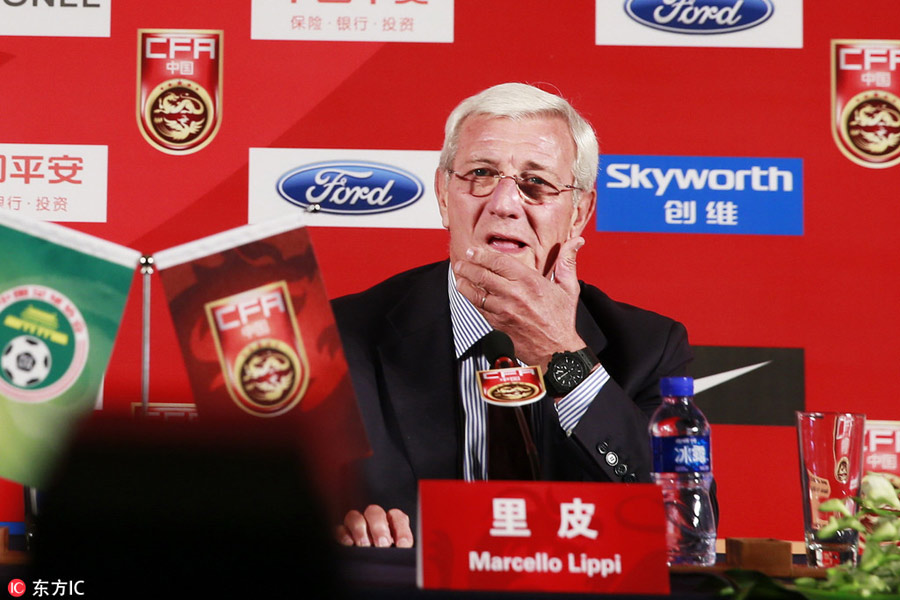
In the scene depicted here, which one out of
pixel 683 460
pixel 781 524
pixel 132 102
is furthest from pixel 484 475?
pixel 132 102

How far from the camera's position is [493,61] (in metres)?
2.18

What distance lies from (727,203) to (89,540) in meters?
1.76

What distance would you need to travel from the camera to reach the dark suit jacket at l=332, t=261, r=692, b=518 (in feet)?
4.58

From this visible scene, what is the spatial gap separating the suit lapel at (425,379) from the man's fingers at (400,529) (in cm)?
34

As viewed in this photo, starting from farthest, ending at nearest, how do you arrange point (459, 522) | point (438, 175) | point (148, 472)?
point (438, 175) → point (459, 522) → point (148, 472)

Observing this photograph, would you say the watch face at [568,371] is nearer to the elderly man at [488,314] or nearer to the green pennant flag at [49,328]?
the elderly man at [488,314]

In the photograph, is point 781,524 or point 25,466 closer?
point 25,466

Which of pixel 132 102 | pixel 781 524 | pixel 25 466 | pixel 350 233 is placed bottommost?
pixel 781 524

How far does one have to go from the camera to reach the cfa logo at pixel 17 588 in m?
0.79

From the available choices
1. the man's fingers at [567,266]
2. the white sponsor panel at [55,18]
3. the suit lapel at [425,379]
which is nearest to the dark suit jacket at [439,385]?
the suit lapel at [425,379]

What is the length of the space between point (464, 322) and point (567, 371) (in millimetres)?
389

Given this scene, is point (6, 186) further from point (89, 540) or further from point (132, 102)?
point (89, 540)

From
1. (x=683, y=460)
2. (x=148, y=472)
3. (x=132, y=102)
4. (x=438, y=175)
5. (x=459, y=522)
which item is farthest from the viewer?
(x=132, y=102)

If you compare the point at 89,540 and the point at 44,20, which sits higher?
the point at 44,20
